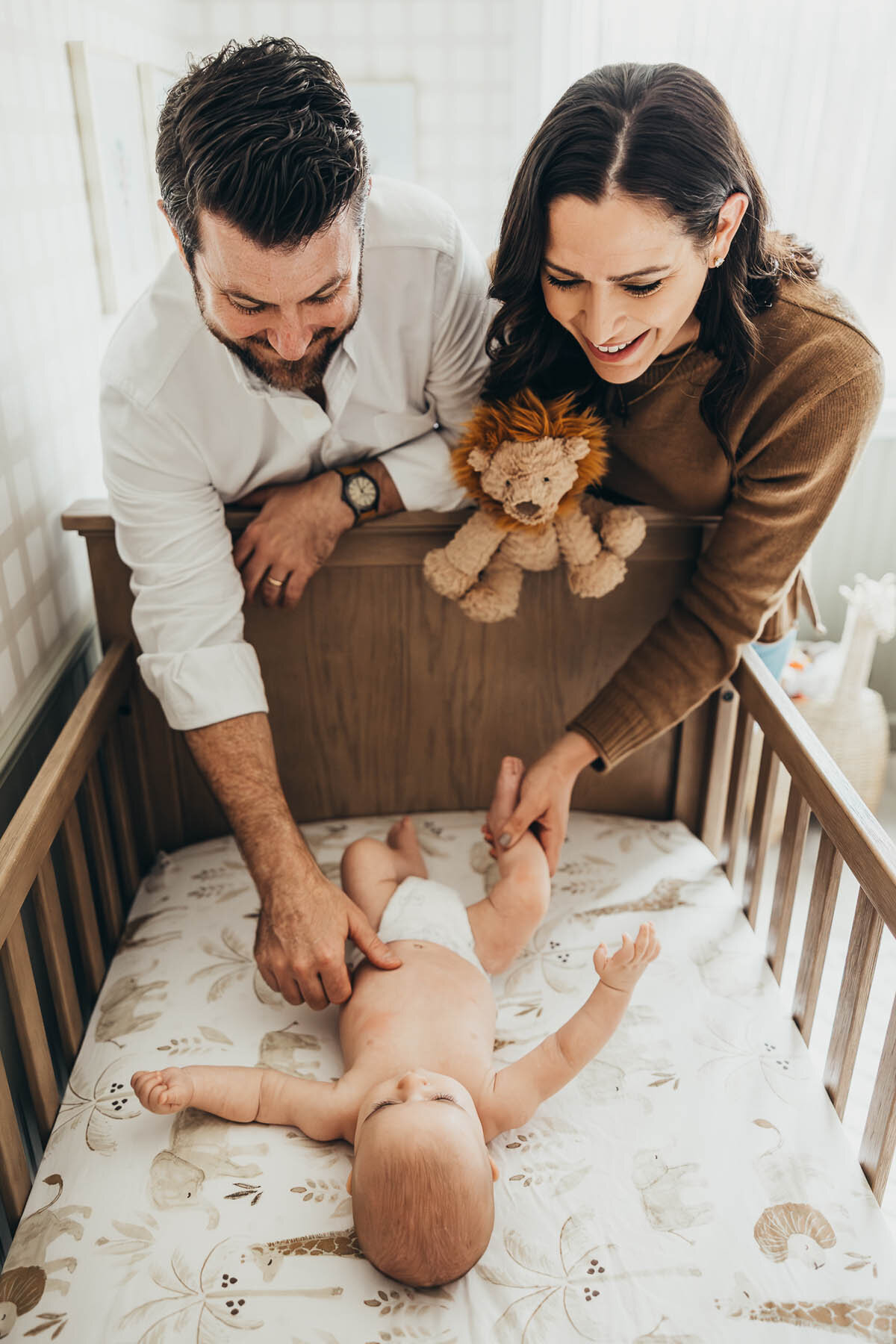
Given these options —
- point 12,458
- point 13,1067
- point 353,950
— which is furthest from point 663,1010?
point 12,458

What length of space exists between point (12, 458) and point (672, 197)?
33.9 inches

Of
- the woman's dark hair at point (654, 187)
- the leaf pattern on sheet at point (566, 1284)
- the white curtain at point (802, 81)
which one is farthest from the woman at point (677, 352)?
the white curtain at point (802, 81)

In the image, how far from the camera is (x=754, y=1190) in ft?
3.41

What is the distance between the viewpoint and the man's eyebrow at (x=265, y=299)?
3.25ft

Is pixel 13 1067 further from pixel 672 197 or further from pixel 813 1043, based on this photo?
pixel 672 197

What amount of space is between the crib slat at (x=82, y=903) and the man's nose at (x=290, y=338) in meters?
0.61

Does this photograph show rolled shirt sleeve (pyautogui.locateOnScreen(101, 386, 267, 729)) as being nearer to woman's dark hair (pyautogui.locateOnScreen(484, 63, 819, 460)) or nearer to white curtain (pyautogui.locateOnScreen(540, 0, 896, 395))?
woman's dark hair (pyautogui.locateOnScreen(484, 63, 819, 460))

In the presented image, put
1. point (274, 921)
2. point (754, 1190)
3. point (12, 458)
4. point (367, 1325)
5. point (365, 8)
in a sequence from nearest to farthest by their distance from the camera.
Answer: point (367, 1325) → point (754, 1190) → point (274, 921) → point (12, 458) → point (365, 8)

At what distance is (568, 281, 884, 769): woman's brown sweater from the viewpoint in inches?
43.8

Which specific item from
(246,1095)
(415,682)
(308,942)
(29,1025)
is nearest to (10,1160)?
(29,1025)

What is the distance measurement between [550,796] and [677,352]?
23.6 inches

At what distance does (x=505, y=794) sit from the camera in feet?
4.66

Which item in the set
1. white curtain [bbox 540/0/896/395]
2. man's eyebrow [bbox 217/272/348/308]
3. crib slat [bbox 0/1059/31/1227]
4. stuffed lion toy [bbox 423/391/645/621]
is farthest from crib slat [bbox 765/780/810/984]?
white curtain [bbox 540/0/896/395]

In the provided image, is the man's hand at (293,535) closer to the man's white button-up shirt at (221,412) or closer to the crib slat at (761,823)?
the man's white button-up shirt at (221,412)
